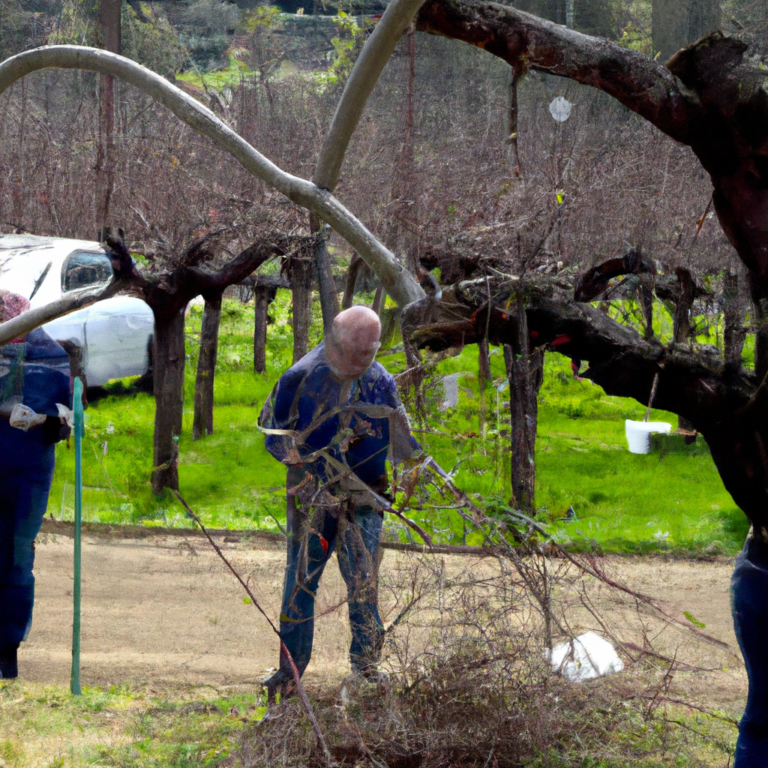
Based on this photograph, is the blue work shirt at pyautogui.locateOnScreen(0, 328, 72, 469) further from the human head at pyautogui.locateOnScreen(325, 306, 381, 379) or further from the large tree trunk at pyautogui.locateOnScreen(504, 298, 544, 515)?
the large tree trunk at pyautogui.locateOnScreen(504, 298, 544, 515)

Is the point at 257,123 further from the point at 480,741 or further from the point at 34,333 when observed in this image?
the point at 480,741

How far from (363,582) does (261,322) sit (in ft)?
35.0

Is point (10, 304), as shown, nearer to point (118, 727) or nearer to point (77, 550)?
point (77, 550)

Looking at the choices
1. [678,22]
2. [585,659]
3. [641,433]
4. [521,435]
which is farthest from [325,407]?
[641,433]

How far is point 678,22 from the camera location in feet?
31.6

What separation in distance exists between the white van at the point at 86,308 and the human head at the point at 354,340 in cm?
228

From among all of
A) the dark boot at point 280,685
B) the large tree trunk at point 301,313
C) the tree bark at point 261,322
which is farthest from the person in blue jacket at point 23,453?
the tree bark at point 261,322

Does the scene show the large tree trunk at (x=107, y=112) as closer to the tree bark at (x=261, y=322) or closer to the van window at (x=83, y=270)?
the van window at (x=83, y=270)

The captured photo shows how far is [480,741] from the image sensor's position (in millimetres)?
3264

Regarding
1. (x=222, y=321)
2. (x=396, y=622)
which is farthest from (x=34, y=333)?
(x=222, y=321)

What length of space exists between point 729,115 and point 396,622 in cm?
214

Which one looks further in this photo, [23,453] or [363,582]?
[23,453]

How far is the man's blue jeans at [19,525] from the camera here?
4.81m

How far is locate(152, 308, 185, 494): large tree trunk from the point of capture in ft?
29.2
